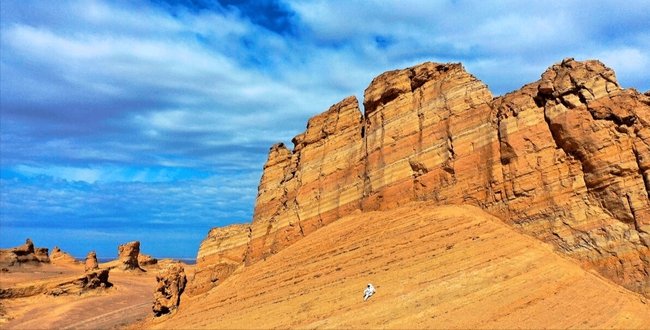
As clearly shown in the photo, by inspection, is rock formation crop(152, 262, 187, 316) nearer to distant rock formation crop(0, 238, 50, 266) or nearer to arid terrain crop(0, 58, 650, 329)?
arid terrain crop(0, 58, 650, 329)

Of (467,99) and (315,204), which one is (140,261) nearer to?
(315,204)

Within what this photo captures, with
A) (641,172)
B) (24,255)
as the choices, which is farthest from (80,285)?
(641,172)

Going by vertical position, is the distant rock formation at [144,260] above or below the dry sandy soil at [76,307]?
above

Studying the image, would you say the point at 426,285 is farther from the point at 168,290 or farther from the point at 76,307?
the point at 76,307

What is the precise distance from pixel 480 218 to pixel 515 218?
1401mm

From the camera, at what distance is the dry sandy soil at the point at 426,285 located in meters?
14.8

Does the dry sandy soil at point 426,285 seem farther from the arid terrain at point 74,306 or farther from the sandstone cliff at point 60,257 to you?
the sandstone cliff at point 60,257

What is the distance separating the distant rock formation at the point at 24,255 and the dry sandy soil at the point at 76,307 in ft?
3.71

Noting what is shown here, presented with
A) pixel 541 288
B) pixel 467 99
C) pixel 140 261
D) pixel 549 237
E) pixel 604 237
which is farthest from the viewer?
pixel 140 261

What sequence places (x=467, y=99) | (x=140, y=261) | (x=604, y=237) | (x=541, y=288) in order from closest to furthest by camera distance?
(x=541, y=288) < (x=604, y=237) < (x=467, y=99) < (x=140, y=261)

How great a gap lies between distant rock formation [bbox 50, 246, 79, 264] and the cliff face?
47270mm

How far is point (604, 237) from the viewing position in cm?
1698

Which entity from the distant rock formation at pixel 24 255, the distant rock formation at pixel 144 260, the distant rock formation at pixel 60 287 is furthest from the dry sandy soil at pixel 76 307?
the distant rock formation at pixel 144 260

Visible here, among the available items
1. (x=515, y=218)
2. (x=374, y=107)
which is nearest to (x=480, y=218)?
(x=515, y=218)
